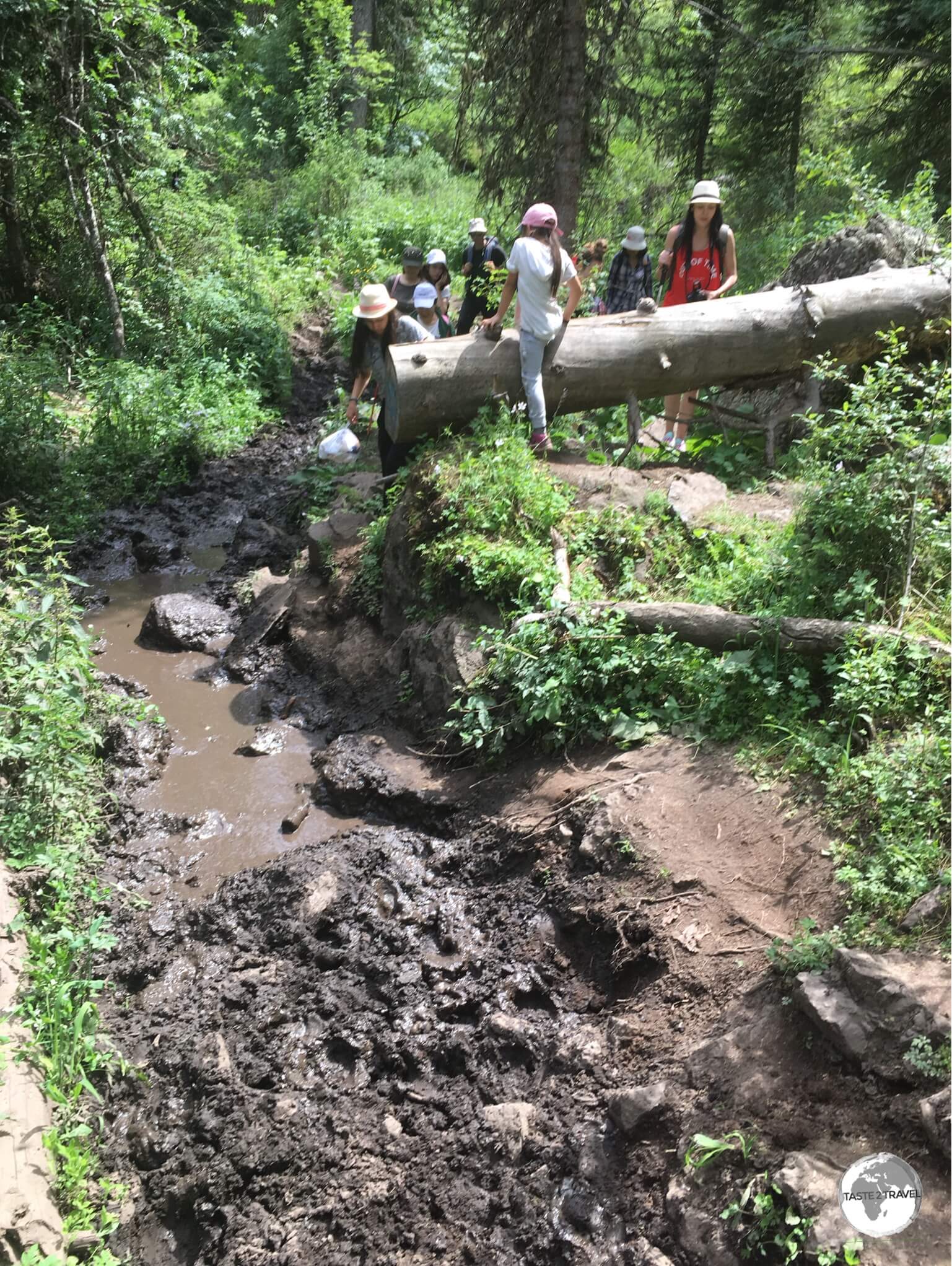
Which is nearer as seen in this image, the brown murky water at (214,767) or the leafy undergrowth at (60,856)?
the leafy undergrowth at (60,856)

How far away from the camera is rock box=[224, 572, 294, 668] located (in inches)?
311

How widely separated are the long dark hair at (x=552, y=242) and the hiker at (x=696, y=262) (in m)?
1.35

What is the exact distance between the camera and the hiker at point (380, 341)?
7.63 metres

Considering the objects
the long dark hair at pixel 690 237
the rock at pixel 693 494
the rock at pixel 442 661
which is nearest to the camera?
the rock at pixel 442 661

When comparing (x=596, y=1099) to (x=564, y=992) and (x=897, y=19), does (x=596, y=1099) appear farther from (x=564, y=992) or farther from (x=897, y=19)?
(x=897, y=19)

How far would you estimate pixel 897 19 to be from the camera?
1136 centimetres

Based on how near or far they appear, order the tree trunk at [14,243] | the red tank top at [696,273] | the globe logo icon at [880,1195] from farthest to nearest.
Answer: the tree trunk at [14,243], the red tank top at [696,273], the globe logo icon at [880,1195]

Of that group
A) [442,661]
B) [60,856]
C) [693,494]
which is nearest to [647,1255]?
[60,856]

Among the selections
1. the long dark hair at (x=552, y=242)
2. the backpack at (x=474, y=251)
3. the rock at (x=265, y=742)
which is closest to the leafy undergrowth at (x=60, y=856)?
the rock at (x=265, y=742)

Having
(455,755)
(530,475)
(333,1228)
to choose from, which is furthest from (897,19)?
(333,1228)

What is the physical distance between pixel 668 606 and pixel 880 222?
5.55 meters

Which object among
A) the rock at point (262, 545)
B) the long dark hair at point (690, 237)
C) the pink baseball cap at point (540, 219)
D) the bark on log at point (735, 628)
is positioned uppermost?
the pink baseball cap at point (540, 219)

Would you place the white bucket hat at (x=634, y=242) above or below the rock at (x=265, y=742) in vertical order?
above

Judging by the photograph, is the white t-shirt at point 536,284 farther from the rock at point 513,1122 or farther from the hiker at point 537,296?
the rock at point 513,1122
